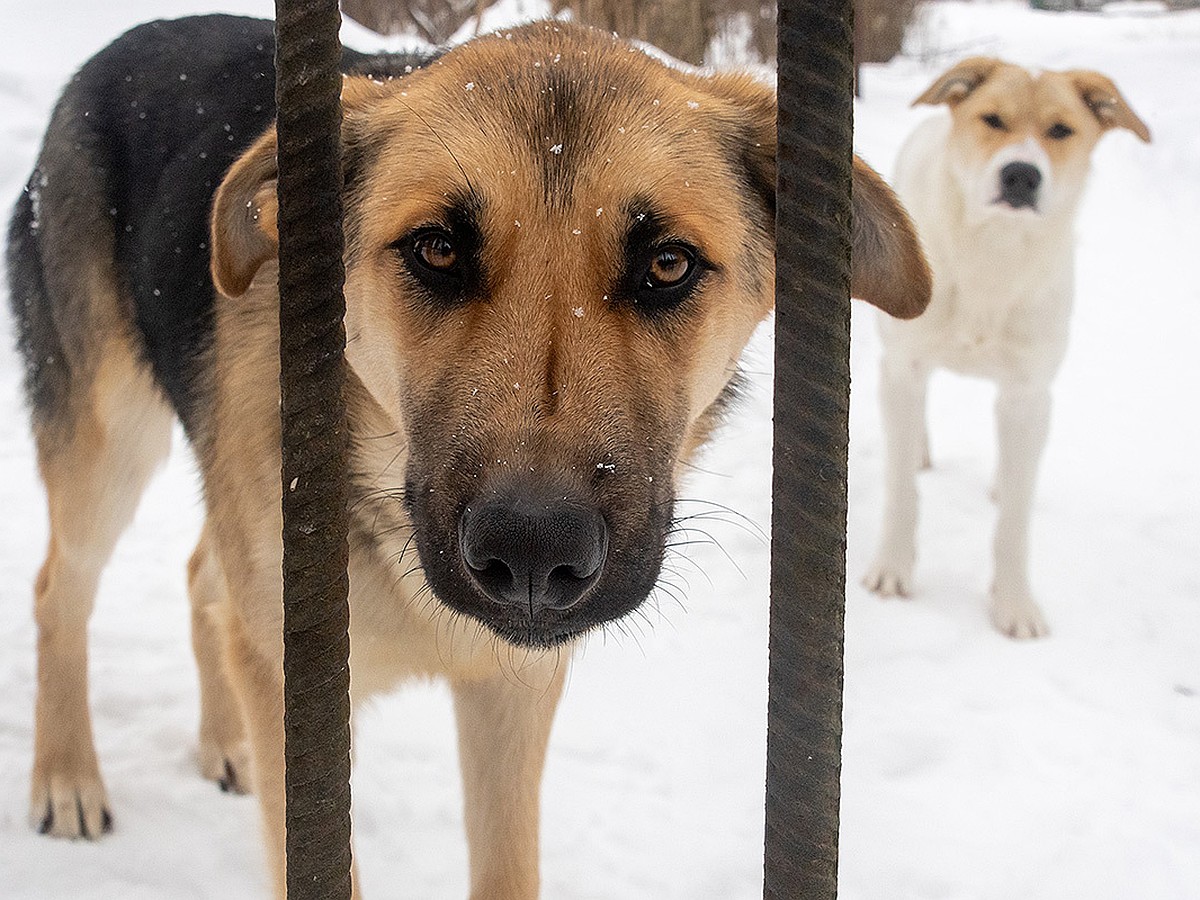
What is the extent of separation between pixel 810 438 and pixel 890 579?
11.6 feet

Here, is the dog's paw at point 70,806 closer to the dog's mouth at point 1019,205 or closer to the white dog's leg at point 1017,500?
the white dog's leg at point 1017,500

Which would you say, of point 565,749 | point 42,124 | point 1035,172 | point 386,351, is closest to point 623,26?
point 42,124

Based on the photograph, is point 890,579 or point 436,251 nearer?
point 436,251

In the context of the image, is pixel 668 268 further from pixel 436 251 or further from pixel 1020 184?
pixel 1020 184

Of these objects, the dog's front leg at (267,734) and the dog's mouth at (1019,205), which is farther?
the dog's mouth at (1019,205)

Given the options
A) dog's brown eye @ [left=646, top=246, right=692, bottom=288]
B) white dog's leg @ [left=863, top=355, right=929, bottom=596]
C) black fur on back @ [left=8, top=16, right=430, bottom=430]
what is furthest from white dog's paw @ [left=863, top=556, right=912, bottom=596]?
dog's brown eye @ [left=646, top=246, right=692, bottom=288]

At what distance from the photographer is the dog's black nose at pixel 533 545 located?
1.51 m

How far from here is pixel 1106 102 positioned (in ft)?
15.9

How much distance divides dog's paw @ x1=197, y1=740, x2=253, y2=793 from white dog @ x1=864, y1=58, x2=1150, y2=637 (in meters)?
2.54

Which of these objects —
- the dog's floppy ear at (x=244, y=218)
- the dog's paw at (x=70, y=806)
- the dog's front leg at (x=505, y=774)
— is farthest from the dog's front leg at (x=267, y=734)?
the dog's paw at (x=70, y=806)

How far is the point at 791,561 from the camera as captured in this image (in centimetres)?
139

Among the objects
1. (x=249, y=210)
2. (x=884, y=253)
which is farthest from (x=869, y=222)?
(x=249, y=210)

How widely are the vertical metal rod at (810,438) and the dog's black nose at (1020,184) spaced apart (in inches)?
144

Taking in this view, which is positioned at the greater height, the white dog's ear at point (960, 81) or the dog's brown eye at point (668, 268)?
the dog's brown eye at point (668, 268)
